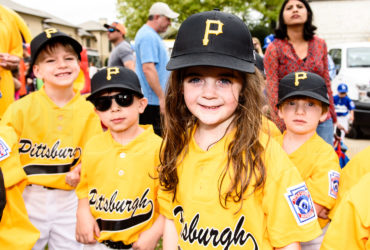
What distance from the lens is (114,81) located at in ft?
7.56

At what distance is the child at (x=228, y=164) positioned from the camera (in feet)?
4.84

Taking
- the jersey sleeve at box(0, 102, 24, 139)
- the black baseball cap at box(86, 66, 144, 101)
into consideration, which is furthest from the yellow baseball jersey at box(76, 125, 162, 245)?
the jersey sleeve at box(0, 102, 24, 139)

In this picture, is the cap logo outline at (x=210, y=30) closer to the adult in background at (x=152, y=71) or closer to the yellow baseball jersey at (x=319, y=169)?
the yellow baseball jersey at (x=319, y=169)

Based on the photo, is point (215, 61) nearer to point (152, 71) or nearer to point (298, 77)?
point (298, 77)

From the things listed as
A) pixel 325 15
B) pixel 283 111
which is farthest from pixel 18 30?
pixel 325 15

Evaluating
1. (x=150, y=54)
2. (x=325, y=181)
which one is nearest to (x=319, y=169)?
(x=325, y=181)

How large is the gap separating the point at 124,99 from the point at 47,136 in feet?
2.40

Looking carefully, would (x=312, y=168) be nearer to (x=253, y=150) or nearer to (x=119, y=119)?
(x=253, y=150)

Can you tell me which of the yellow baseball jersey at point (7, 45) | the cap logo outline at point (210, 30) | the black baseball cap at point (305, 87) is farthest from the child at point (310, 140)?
the yellow baseball jersey at point (7, 45)

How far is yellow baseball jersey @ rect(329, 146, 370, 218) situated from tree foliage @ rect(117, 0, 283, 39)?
22.0 m

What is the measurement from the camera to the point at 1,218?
5.81 feet

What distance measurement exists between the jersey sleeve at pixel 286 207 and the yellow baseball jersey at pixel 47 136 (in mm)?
1674

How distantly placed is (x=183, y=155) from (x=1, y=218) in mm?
977

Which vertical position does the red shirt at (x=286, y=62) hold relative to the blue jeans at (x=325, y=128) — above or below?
above
